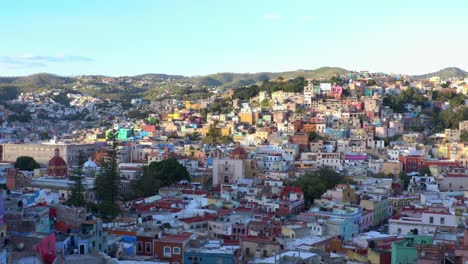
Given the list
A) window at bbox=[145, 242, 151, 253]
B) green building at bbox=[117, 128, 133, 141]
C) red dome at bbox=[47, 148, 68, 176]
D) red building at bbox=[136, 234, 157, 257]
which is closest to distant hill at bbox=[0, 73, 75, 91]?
green building at bbox=[117, 128, 133, 141]

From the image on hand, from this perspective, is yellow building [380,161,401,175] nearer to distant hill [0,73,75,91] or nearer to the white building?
the white building

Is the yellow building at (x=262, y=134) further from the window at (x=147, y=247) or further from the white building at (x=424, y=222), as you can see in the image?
the window at (x=147, y=247)

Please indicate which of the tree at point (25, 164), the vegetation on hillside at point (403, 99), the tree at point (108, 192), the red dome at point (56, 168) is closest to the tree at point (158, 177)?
the tree at point (108, 192)

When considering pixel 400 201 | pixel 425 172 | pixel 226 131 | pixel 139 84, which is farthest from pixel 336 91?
pixel 139 84

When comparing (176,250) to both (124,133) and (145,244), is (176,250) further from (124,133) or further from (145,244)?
(124,133)

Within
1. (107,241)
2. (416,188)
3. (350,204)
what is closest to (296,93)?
(416,188)

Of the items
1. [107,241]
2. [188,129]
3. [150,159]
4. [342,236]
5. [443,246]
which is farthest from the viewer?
[188,129]

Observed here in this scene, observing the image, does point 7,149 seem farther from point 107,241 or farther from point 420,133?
point 107,241
